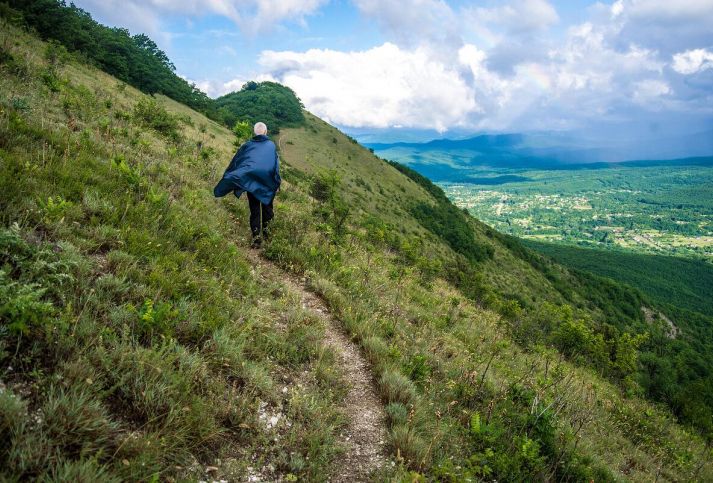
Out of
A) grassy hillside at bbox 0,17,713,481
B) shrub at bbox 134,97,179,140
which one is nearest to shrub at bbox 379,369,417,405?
grassy hillside at bbox 0,17,713,481

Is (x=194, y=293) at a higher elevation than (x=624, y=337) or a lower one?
higher

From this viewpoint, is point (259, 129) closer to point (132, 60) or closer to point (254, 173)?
point (254, 173)

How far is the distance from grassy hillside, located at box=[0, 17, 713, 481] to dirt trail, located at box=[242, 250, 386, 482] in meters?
0.14

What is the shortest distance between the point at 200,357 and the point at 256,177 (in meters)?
4.75

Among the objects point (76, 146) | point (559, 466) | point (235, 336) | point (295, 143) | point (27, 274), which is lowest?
point (559, 466)

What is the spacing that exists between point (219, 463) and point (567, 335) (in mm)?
16501

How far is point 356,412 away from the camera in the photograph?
4.33 meters

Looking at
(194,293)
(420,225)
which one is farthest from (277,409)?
(420,225)

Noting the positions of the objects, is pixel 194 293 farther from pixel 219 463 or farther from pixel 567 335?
pixel 567 335

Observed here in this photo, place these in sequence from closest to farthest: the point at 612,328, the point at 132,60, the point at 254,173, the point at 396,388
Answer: the point at 396,388 → the point at 254,173 → the point at 612,328 → the point at 132,60

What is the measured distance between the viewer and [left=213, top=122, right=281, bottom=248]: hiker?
7.61m

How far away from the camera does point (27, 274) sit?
11.1 ft

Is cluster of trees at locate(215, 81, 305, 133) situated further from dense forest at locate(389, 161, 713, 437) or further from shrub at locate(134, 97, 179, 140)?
shrub at locate(134, 97, 179, 140)

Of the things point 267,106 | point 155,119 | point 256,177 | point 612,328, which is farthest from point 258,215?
point 267,106
